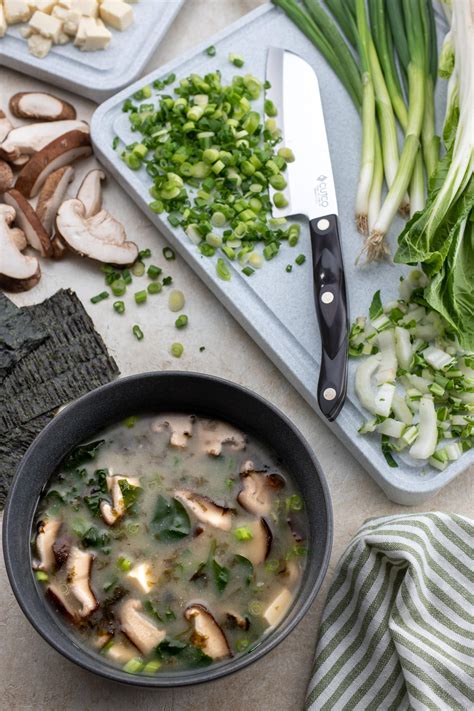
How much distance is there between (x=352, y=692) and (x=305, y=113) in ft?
5.88

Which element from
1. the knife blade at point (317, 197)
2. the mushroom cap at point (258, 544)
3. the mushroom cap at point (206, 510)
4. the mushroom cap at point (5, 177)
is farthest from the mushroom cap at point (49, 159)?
the mushroom cap at point (258, 544)

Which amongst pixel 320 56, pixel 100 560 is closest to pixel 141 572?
pixel 100 560

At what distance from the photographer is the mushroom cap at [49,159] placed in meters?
3.20

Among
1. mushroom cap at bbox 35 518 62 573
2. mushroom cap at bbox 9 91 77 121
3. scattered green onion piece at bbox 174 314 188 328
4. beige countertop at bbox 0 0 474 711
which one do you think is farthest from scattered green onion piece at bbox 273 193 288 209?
mushroom cap at bbox 35 518 62 573

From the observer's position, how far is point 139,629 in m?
2.41

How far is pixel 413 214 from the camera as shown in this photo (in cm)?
304

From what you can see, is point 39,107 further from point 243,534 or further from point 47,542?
point 243,534

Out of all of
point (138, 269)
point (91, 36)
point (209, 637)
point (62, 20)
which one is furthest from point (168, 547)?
point (62, 20)

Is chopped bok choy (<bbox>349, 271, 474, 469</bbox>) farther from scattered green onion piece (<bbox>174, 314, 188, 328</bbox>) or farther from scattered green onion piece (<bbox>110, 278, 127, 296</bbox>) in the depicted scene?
scattered green onion piece (<bbox>110, 278, 127, 296</bbox>)

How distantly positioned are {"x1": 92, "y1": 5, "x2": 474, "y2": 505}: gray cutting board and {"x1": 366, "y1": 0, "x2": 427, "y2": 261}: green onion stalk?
0.10 meters

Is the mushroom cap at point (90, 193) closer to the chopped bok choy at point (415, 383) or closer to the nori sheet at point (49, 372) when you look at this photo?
the nori sheet at point (49, 372)

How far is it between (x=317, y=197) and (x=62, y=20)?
110cm

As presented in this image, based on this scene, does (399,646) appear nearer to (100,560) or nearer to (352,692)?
(352,692)

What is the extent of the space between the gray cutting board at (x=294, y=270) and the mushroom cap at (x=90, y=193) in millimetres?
71
